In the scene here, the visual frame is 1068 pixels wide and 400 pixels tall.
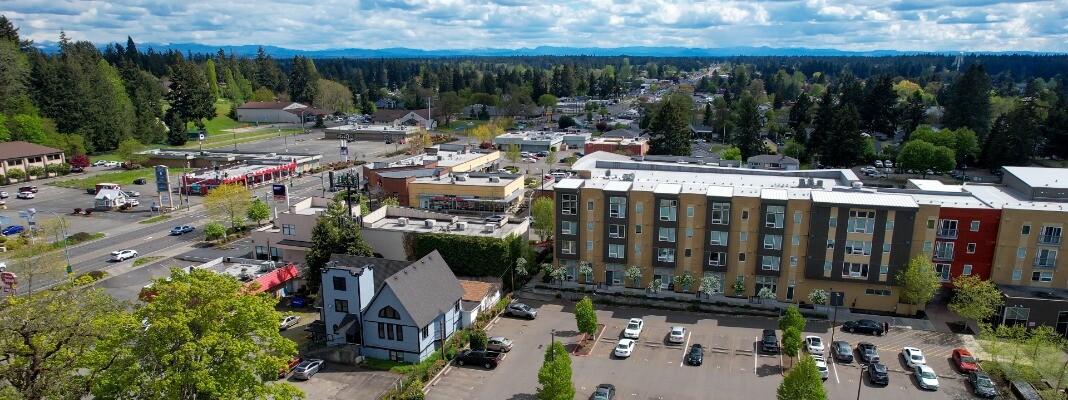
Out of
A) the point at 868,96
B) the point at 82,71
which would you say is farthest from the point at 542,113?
the point at 82,71

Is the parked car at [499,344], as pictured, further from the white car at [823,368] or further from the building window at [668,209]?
the white car at [823,368]

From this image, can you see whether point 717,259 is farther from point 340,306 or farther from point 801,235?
point 340,306

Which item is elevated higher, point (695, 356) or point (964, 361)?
point (964, 361)

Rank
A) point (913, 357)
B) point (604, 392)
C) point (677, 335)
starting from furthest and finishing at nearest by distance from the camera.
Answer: point (677, 335) → point (913, 357) → point (604, 392)

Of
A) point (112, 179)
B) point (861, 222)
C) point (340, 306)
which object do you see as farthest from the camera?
point (112, 179)

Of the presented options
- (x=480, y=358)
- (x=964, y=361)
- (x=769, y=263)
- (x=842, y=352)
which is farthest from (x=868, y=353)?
(x=480, y=358)

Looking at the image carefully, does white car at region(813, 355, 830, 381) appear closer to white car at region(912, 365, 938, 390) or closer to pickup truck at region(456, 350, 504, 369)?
white car at region(912, 365, 938, 390)

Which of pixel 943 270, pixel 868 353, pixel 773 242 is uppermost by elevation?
pixel 773 242

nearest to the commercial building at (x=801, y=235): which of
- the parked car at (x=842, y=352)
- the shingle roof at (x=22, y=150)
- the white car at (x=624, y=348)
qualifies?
the parked car at (x=842, y=352)
